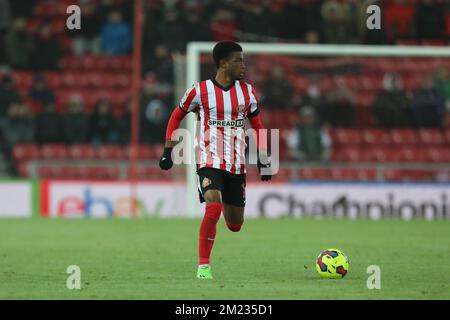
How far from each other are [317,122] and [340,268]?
13.3 metres

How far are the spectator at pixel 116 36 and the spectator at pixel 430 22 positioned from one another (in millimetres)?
6497

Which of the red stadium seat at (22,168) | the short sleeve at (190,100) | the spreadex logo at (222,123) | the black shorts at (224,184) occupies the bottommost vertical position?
the black shorts at (224,184)

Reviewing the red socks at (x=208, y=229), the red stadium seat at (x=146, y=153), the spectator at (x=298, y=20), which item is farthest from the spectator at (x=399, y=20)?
the red socks at (x=208, y=229)

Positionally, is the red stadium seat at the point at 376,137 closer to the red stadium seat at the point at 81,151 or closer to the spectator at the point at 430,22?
the spectator at the point at 430,22

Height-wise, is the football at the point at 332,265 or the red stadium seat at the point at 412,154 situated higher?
the red stadium seat at the point at 412,154

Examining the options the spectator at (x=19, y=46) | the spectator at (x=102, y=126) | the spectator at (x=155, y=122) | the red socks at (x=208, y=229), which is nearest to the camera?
the red socks at (x=208, y=229)

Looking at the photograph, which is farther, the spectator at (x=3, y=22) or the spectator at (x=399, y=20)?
the spectator at (x=3, y=22)

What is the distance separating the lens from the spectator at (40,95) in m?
24.2

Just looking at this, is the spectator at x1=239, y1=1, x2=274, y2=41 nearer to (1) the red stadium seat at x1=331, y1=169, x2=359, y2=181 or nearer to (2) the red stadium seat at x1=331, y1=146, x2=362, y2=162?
(2) the red stadium seat at x1=331, y1=146, x2=362, y2=162

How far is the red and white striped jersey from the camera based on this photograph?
10.9 meters

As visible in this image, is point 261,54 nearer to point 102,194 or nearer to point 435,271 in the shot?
point 102,194

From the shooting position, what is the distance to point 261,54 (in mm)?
24062
